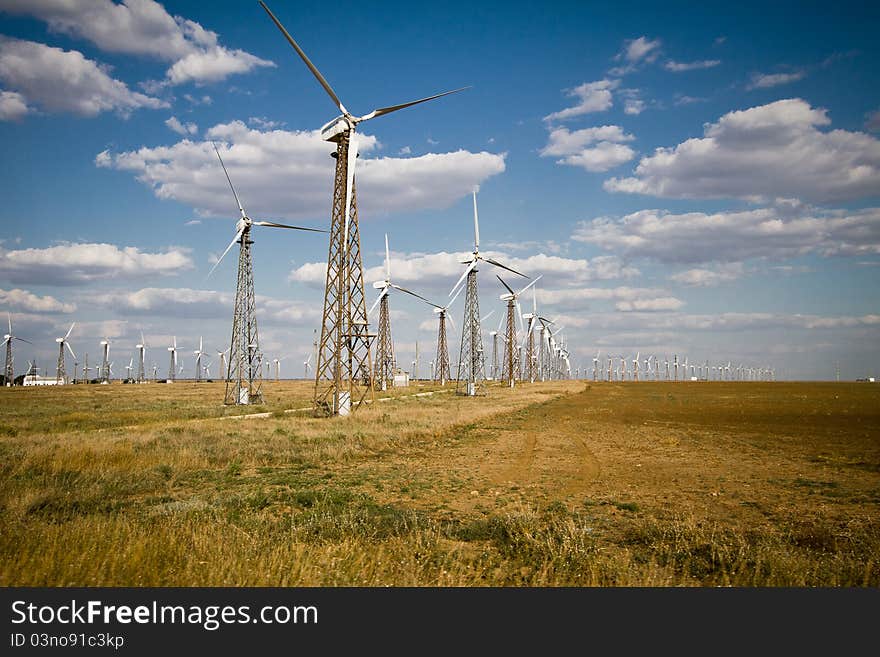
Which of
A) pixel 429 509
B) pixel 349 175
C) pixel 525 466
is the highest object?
pixel 349 175

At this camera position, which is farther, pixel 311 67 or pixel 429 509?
pixel 311 67

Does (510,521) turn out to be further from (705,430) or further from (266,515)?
(705,430)

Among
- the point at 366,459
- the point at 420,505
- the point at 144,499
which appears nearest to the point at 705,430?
the point at 366,459

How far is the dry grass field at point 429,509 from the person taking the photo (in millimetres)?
8602

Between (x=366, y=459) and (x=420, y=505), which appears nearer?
(x=420, y=505)

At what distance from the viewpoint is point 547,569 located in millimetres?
9031

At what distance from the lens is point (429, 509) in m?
14.2

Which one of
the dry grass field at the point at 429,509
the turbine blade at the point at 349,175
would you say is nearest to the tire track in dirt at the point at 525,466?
the dry grass field at the point at 429,509

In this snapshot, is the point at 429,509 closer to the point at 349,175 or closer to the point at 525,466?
the point at 525,466

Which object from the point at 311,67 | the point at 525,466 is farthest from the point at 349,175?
the point at 525,466

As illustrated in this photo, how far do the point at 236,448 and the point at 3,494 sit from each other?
9.93 m

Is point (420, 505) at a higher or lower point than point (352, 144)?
lower

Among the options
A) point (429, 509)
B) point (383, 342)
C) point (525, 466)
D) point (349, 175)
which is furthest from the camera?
point (383, 342)

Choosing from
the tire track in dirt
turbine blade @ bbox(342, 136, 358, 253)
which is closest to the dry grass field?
the tire track in dirt
